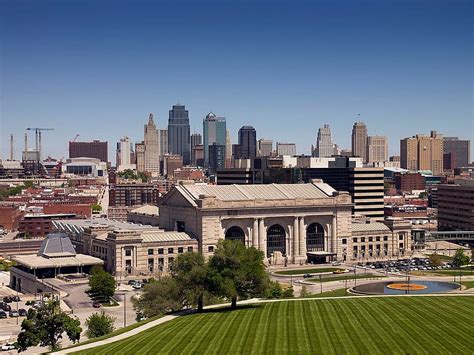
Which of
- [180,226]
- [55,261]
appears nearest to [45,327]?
[55,261]

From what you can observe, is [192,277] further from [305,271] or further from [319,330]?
[305,271]

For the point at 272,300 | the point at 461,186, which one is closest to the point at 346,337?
the point at 272,300

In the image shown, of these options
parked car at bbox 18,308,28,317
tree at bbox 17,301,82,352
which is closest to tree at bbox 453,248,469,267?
parked car at bbox 18,308,28,317

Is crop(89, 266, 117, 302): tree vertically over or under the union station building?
under

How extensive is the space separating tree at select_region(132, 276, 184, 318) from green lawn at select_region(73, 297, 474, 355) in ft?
15.4

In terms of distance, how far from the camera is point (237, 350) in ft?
229

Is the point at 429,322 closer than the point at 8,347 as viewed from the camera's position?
Yes

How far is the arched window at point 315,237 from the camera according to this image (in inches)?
6339

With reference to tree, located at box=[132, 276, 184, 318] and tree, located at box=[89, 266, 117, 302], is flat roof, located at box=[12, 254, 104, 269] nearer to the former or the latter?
tree, located at box=[89, 266, 117, 302]

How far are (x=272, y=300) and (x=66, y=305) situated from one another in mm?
31138

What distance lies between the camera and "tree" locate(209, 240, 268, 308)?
88062mm

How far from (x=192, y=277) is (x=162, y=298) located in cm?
529

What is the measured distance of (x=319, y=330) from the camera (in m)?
77.0

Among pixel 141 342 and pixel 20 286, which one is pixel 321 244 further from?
pixel 141 342
